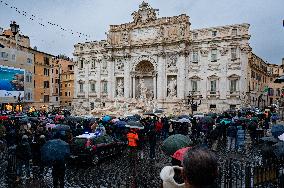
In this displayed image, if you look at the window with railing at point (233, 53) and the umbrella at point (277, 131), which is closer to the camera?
the umbrella at point (277, 131)

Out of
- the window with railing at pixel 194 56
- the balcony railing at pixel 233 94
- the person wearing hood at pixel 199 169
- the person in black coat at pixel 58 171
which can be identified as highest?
the window with railing at pixel 194 56

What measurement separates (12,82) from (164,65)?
22282mm

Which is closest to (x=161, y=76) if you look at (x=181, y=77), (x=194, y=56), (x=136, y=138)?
(x=181, y=77)

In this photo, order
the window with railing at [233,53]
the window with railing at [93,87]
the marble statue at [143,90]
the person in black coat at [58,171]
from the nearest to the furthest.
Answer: the person in black coat at [58,171]
the window with railing at [233,53]
the marble statue at [143,90]
the window with railing at [93,87]

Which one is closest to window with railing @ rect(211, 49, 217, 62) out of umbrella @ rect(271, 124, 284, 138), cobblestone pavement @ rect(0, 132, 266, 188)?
cobblestone pavement @ rect(0, 132, 266, 188)

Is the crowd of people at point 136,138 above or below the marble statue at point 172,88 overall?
below

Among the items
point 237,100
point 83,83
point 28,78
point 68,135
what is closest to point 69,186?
point 68,135

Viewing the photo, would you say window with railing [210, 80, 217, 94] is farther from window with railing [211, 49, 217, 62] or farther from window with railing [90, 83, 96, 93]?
window with railing [90, 83, 96, 93]

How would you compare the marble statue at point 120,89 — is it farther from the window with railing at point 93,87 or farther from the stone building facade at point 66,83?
the stone building facade at point 66,83

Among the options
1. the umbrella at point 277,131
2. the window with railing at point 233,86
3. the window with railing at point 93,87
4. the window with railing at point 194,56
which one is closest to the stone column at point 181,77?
the window with railing at point 194,56

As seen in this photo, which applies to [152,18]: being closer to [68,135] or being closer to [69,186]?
[68,135]

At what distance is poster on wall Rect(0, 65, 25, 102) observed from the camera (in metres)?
43.9

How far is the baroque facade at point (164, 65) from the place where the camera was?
148 ft

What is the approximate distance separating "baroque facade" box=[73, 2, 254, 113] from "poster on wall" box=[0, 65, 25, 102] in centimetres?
1197
